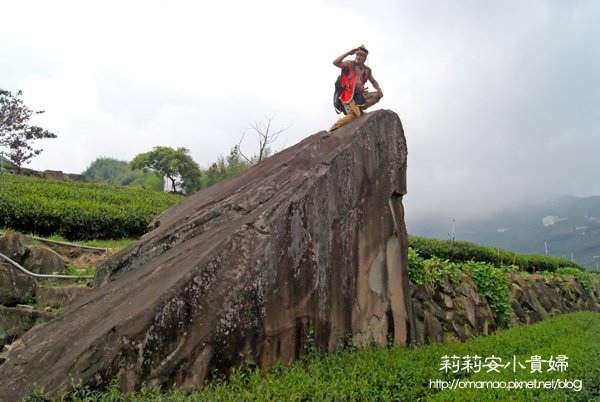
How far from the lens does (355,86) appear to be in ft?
26.2

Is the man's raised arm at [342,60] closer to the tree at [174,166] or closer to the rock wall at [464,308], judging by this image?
the rock wall at [464,308]

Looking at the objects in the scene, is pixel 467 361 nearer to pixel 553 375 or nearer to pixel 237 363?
pixel 553 375

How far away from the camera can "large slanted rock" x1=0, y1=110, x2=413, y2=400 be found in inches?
162

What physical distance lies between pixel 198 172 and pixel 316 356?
1299 inches

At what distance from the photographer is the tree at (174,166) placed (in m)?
36.0

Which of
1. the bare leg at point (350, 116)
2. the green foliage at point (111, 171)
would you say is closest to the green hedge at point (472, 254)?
the bare leg at point (350, 116)

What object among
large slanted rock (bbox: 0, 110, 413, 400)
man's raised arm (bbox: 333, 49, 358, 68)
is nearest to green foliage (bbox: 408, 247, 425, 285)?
large slanted rock (bbox: 0, 110, 413, 400)

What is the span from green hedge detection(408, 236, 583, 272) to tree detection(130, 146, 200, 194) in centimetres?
2362

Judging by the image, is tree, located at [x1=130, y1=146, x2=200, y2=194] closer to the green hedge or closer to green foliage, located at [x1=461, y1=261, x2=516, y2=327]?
the green hedge

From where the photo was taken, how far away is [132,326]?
13.4 ft

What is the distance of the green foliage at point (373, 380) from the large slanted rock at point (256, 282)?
24cm

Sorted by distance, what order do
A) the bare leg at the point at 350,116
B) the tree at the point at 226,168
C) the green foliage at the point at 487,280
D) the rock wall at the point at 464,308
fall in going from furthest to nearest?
the tree at the point at 226,168 < the green foliage at the point at 487,280 < the rock wall at the point at 464,308 < the bare leg at the point at 350,116

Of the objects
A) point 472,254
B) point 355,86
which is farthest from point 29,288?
point 472,254

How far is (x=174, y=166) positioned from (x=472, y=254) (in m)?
25.4
